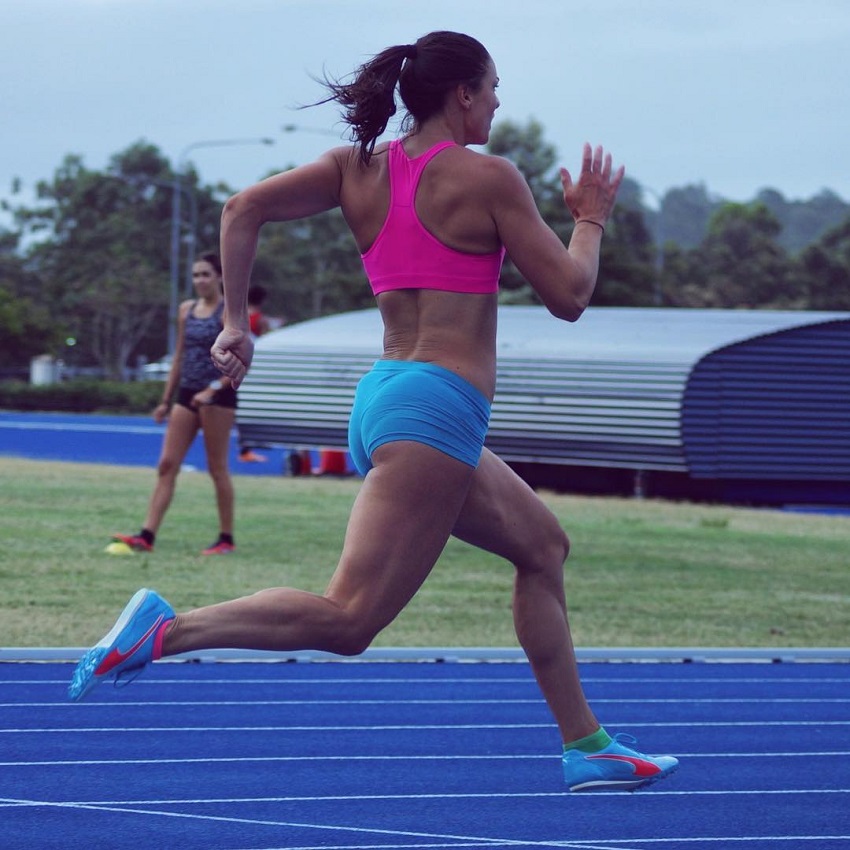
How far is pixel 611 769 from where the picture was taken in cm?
414

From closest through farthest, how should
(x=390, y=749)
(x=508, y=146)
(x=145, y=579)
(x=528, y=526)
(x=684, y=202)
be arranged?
1. (x=528, y=526)
2. (x=390, y=749)
3. (x=145, y=579)
4. (x=508, y=146)
5. (x=684, y=202)

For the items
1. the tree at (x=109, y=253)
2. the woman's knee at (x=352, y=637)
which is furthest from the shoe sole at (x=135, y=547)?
the tree at (x=109, y=253)

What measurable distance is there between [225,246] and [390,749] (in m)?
Answer: 2.15

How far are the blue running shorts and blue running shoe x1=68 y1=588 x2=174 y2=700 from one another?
0.65 meters

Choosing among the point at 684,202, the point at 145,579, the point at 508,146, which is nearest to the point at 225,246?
the point at 145,579

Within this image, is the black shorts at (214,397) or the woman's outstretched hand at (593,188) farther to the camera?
the black shorts at (214,397)

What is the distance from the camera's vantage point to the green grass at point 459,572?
8398 mm

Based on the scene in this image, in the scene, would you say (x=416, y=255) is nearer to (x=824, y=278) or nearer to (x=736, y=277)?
(x=824, y=278)

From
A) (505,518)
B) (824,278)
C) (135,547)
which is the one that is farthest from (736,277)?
(505,518)

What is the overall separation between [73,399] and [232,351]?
4205 centimetres

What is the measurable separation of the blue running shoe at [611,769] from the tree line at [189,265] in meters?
44.1

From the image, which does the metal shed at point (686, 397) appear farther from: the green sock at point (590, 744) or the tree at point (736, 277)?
the tree at point (736, 277)

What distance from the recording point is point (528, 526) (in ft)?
13.4

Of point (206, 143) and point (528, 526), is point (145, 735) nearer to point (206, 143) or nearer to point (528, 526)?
point (528, 526)
